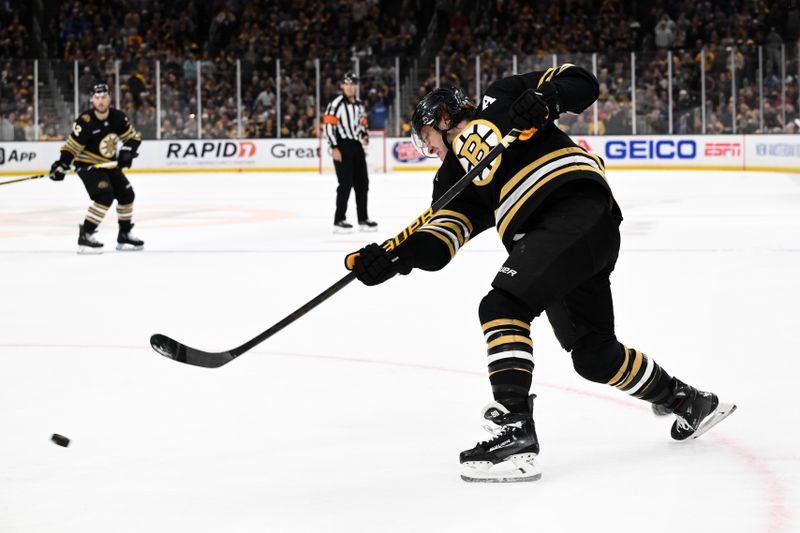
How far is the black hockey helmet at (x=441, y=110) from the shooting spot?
2.89 meters

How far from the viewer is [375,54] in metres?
22.5

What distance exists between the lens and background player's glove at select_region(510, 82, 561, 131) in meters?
2.73

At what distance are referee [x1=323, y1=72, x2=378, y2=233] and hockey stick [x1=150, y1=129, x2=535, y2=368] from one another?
21.2 ft

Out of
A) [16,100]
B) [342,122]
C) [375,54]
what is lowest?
[342,122]

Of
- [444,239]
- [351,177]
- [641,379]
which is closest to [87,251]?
[351,177]

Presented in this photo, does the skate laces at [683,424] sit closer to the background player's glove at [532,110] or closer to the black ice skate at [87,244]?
the background player's glove at [532,110]

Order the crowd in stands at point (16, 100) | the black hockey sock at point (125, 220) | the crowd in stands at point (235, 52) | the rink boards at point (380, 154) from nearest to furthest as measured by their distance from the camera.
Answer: the black hockey sock at point (125, 220) < the rink boards at point (380, 154) < the crowd in stands at point (16, 100) < the crowd in stands at point (235, 52)

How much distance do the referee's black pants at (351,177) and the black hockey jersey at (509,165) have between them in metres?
6.58

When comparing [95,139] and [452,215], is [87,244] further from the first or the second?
[452,215]

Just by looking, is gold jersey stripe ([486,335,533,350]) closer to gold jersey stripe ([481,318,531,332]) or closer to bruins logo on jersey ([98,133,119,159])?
gold jersey stripe ([481,318,531,332])

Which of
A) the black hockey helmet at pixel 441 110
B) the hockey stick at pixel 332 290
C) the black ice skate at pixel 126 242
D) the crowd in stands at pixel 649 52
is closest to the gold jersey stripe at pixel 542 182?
the hockey stick at pixel 332 290

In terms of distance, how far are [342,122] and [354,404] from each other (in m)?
6.38

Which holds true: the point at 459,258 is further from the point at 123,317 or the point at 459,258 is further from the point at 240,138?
the point at 240,138

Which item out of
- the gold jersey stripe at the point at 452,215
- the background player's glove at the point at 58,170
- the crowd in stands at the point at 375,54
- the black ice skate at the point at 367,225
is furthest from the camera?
the crowd in stands at the point at 375,54
